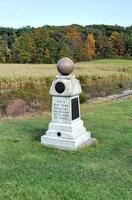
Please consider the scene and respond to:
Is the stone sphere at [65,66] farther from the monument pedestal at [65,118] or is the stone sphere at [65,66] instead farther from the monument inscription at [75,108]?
the monument inscription at [75,108]

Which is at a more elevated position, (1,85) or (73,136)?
(73,136)

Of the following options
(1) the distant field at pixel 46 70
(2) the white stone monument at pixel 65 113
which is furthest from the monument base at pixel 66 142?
(1) the distant field at pixel 46 70

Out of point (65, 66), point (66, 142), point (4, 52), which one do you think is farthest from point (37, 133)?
point (4, 52)

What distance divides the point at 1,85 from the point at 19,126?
17714 mm

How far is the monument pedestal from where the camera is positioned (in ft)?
27.4

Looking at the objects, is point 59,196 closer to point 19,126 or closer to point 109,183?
point 109,183

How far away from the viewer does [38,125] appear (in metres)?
10.8

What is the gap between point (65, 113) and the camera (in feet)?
27.9

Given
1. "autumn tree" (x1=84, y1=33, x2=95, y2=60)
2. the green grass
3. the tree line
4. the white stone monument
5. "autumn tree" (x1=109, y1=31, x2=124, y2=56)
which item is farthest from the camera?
"autumn tree" (x1=109, y1=31, x2=124, y2=56)

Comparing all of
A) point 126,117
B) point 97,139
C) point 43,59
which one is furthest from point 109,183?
point 43,59

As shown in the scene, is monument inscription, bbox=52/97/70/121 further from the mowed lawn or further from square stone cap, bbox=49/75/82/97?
the mowed lawn

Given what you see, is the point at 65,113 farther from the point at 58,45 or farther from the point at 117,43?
the point at 117,43

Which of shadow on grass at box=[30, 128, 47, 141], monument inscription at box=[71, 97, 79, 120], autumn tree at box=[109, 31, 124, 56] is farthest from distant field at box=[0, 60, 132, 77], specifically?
monument inscription at box=[71, 97, 79, 120]

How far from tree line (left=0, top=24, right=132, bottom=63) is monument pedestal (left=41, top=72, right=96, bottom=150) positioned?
53.4 m
